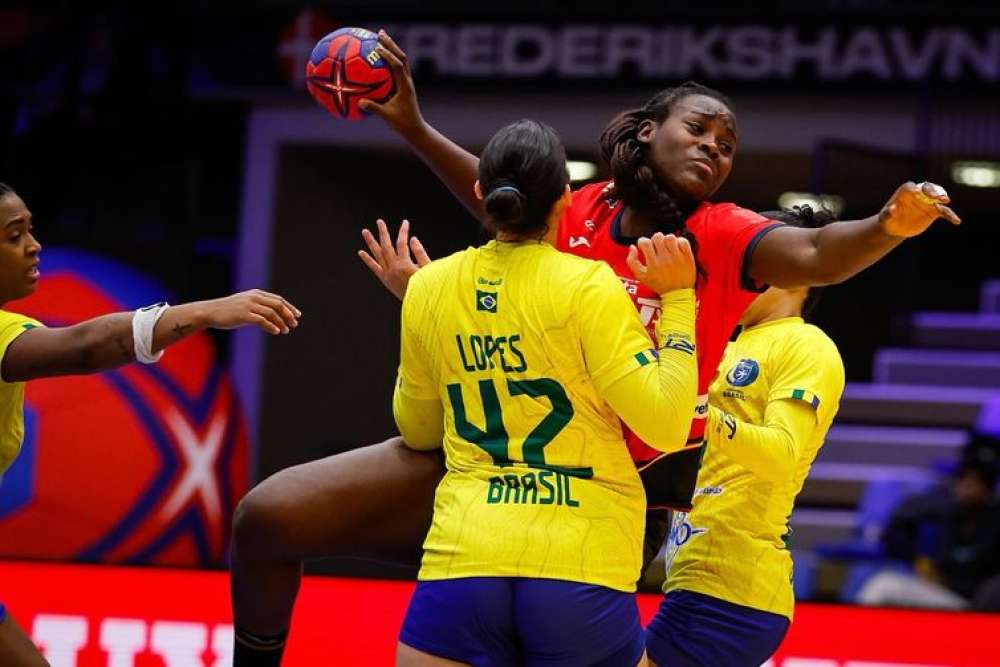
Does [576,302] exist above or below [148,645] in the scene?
above

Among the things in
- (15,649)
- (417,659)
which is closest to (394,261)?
(417,659)

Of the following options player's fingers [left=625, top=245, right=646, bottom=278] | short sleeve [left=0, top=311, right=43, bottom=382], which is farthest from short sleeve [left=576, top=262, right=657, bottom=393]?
short sleeve [left=0, top=311, right=43, bottom=382]

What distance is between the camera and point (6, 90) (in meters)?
11.6

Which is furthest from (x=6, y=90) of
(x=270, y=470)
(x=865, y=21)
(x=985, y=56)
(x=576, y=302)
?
(x=576, y=302)

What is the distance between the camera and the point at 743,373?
14.1 ft

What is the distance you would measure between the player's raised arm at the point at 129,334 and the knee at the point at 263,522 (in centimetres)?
45

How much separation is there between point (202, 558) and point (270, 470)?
2.07 metres

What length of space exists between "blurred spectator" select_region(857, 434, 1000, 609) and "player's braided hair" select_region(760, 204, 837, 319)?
3.24 m

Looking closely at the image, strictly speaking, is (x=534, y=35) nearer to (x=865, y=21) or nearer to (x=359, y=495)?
(x=865, y=21)

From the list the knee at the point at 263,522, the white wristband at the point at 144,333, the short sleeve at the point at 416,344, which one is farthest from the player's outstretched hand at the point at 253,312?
the knee at the point at 263,522

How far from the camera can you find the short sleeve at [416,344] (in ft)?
11.5

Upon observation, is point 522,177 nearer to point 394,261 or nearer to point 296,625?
point 394,261

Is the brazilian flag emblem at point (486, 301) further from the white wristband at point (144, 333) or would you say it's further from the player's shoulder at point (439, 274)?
the white wristband at point (144, 333)

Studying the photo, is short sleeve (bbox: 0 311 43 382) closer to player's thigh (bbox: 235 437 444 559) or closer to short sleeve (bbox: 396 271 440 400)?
player's thigh (bbox: 235 437 444 559)
